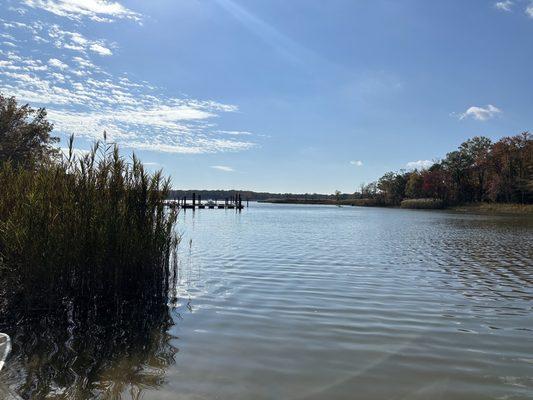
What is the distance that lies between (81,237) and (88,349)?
1.91 meters

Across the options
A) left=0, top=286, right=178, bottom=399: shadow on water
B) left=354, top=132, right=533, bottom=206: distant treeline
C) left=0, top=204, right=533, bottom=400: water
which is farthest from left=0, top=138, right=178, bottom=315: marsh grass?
left=354, top=132, right=533, bottom=206: distant treeline

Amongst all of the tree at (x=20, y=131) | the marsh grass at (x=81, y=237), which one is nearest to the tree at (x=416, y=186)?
the tree at (x=20, y=131)

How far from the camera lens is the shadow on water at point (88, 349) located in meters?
4.71

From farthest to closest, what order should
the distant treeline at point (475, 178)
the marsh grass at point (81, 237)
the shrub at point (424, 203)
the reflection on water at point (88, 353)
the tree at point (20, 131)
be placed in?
1. the shrub at point (424, 203)
2. the distant treeline at point (475, 178)
3. the tree at point (20, 131)
4. the marsh grass at point (81, 237)
5. the reflection on water at point (88, 353)

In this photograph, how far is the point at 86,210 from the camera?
714 centimetres

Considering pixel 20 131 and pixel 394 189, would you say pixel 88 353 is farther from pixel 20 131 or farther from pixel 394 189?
pixel 394 189

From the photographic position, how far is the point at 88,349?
19.2ft

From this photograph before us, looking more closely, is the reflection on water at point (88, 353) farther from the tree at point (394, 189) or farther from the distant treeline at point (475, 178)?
the tree at point (394, 189)

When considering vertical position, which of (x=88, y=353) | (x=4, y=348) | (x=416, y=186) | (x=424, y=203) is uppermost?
(x=416, y=186)

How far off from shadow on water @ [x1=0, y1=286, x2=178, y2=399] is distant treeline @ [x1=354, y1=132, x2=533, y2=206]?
74.7 m

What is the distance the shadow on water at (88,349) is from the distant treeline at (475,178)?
7471cm

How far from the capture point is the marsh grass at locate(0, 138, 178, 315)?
6594mm

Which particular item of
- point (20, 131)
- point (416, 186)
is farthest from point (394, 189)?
point (20, 131)

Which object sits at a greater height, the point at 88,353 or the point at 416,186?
the point at 416,186
